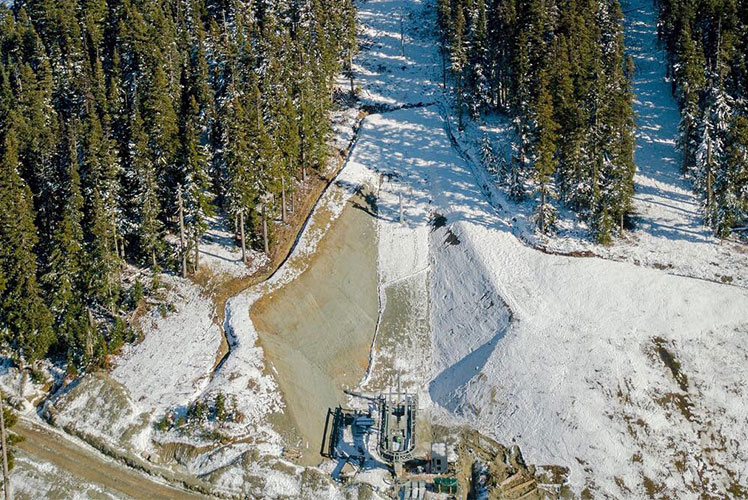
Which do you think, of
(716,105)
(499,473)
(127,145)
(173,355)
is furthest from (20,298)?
(716,105)

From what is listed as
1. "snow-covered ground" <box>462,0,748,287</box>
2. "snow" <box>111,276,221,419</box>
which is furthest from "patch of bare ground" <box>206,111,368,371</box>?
"snow-covered ground" <box>462,0,748,287</box>

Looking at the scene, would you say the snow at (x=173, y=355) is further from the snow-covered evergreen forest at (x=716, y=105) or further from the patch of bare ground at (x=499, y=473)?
the snow-covered evergreen forest at (x=716, y=105)

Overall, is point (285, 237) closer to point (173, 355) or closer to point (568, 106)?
point (173, 355)

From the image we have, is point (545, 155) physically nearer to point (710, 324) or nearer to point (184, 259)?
point (710, 324)

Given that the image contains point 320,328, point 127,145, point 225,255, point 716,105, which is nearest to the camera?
point 320,328

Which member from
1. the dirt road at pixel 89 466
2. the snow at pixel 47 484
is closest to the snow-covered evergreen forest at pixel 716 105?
the dirt road at pixel 89 466

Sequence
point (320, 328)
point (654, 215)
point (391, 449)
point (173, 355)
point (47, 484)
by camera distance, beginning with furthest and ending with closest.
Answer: point (654, 215)
point (320, 328)
point (173, 355)
point (391, 449)
point (47, 484)

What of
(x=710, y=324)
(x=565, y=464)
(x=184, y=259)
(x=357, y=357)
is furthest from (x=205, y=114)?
(x=710, y=324)

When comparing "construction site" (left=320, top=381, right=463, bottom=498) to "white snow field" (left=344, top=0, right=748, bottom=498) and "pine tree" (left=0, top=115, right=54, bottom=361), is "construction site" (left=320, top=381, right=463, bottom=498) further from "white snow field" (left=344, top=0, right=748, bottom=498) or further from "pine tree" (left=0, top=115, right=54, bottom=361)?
"pine tree" (left=0, top=115, right=54, bottom=361)
